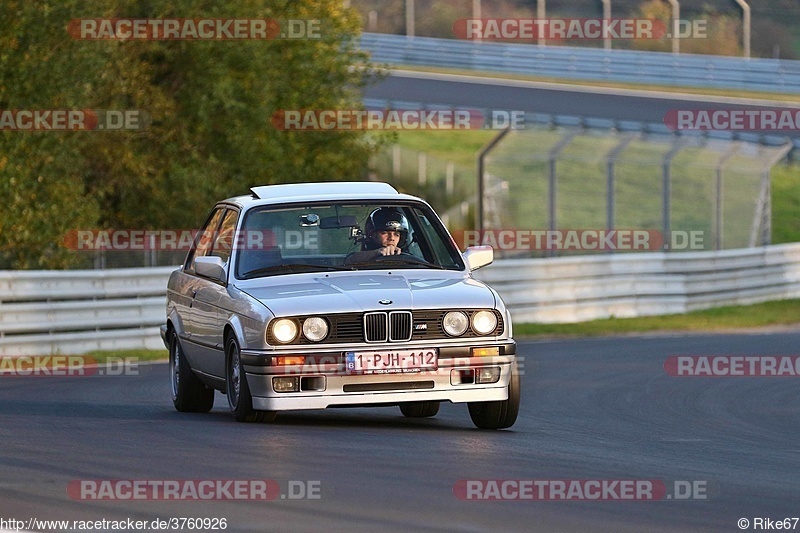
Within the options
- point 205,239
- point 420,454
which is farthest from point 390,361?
point 205,239

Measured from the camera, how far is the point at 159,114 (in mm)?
26547

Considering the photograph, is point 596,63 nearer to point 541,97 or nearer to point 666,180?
point 541,97

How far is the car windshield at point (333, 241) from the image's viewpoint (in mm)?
10828

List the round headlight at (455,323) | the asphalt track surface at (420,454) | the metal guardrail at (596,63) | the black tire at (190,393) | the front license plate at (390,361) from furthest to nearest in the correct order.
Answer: the metal guardrail at (596,63), the black tire at (190,393), the round headlight at (455,323), the front license plate at (390,361), the asphalt track surface at (420,454)

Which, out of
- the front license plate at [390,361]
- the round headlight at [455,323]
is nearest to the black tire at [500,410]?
the round headlight at [455,323]

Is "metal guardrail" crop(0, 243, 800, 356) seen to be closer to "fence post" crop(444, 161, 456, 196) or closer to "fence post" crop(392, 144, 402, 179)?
"fence post" crop(444, 161, 456, 196)

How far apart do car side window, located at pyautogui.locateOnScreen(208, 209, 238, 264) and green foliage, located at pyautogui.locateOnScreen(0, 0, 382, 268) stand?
34.8 ft

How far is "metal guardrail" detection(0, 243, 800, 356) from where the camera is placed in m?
18.3

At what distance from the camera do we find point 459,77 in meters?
41.5

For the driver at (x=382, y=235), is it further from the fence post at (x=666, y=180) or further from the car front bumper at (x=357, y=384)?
the fence post at (x=666, y=180)

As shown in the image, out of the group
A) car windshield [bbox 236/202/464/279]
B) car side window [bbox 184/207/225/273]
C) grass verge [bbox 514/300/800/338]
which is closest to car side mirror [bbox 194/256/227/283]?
car windshield [bbox 236/202/464/279]

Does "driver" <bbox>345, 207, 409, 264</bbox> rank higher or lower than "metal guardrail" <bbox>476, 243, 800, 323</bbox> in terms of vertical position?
higher

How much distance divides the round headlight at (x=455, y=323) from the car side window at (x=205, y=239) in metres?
2.57

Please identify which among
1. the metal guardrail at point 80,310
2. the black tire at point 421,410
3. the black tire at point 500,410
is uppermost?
the black tire at point 500,410
